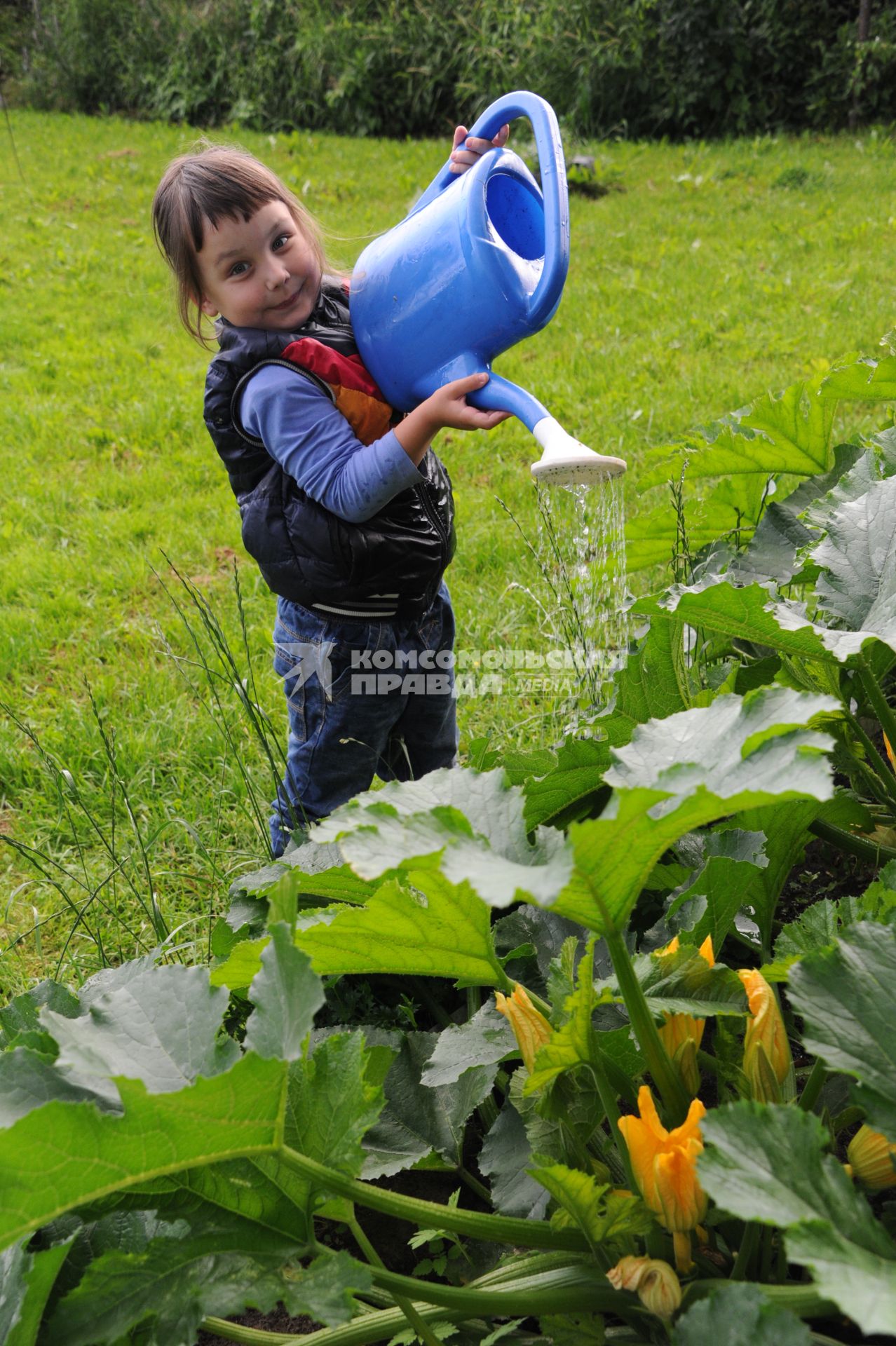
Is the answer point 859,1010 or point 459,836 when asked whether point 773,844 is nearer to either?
point 859,1010

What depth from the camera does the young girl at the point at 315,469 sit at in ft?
6.23

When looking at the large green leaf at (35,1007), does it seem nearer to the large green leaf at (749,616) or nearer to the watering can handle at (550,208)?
the large green leaf at (749,616)

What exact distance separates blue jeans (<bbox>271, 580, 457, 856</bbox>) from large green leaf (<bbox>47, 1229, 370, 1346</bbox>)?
124 centimetres

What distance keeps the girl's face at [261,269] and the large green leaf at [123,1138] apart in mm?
1528

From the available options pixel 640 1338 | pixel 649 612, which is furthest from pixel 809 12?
pixel 640 1338

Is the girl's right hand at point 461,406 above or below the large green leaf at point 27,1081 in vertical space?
above

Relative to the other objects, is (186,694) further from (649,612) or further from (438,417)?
(649,612)

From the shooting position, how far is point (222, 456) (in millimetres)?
2148

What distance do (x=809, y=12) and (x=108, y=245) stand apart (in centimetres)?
599

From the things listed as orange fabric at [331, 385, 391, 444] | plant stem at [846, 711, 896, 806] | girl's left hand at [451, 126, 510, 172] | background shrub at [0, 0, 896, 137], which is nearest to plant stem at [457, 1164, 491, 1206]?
plant stem at [846, 711, 896, 806]

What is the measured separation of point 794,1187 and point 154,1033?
451 mm

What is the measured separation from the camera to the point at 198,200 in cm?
190

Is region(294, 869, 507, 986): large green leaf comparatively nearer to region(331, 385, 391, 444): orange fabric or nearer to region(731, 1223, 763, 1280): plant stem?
region(731, 1223, 763, 1280): plant stem

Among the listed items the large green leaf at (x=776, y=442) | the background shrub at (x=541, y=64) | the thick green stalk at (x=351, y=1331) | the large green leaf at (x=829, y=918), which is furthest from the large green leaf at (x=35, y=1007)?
the background shrub at (x=541, y=64)
